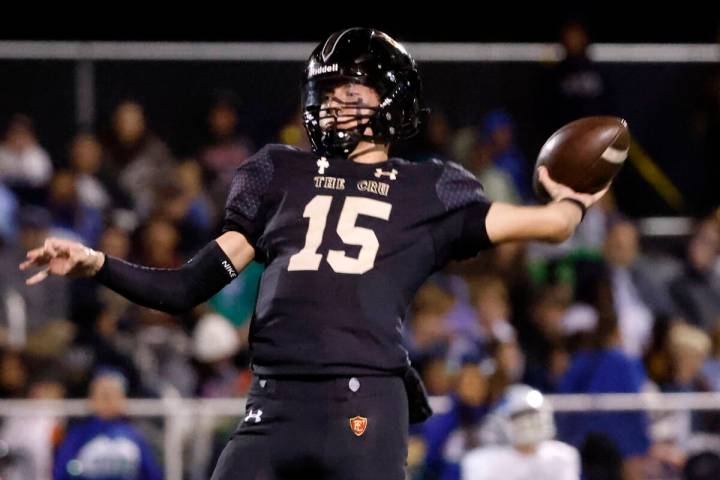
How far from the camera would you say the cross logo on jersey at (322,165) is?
138 inches

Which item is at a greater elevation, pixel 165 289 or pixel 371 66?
pixel 371 66

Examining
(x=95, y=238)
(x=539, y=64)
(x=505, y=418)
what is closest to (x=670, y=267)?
(x=539, y=64)

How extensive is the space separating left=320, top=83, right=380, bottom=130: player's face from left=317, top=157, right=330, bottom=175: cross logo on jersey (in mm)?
93

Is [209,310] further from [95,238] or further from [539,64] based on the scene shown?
[539,64]

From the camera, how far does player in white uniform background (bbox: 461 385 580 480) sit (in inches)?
271

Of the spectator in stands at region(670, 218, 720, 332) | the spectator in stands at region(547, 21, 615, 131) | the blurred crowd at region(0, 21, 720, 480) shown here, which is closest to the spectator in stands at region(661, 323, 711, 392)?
the blurred crowd at region(0, 21, 720, 480)

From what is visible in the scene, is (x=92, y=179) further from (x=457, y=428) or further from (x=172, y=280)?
(x=172, y=280)

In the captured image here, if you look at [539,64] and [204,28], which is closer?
[539,64]

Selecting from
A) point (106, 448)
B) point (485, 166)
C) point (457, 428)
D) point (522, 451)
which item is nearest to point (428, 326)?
point (457, 428)

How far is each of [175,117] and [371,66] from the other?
5.86 meters

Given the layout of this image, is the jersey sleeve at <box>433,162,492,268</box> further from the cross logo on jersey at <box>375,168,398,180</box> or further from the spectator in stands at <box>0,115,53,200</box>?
the spectator in stands at <box>0,115,53,200</box>

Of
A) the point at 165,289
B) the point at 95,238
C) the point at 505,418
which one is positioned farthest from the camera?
the point at 95,238

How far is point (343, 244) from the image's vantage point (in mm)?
3363

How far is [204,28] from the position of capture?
36.2 ft
